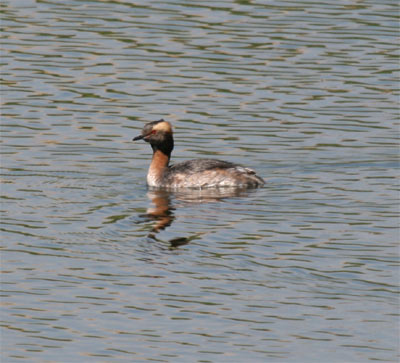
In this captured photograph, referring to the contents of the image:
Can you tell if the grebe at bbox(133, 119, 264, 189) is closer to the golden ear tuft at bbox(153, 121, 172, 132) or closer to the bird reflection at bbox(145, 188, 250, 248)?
the golden ear tuft at bbox(153, 121, 172, 132)

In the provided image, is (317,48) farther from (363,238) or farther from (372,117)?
(363,238)

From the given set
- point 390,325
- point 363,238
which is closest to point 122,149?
point 363,238

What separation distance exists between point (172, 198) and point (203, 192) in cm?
64

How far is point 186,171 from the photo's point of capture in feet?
73.1

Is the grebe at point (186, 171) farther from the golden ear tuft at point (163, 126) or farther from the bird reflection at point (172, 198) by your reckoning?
the bird reflection at point (172, 198)

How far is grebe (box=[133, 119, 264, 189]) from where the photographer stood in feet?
71.8

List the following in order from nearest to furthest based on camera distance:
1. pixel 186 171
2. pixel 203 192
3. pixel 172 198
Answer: pixel 172 198 → pixel 203 192 → pixel 186 171

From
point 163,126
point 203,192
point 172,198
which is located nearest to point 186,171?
point 203,192

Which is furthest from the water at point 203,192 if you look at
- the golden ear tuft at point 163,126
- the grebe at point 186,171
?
the golden ear tuft at point 163,126

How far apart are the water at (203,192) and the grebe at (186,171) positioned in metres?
0.26

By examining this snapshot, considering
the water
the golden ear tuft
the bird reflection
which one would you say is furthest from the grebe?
the water

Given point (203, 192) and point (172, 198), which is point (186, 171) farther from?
point (172, 198)

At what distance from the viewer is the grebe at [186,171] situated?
21891 millimetres

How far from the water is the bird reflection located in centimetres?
6
